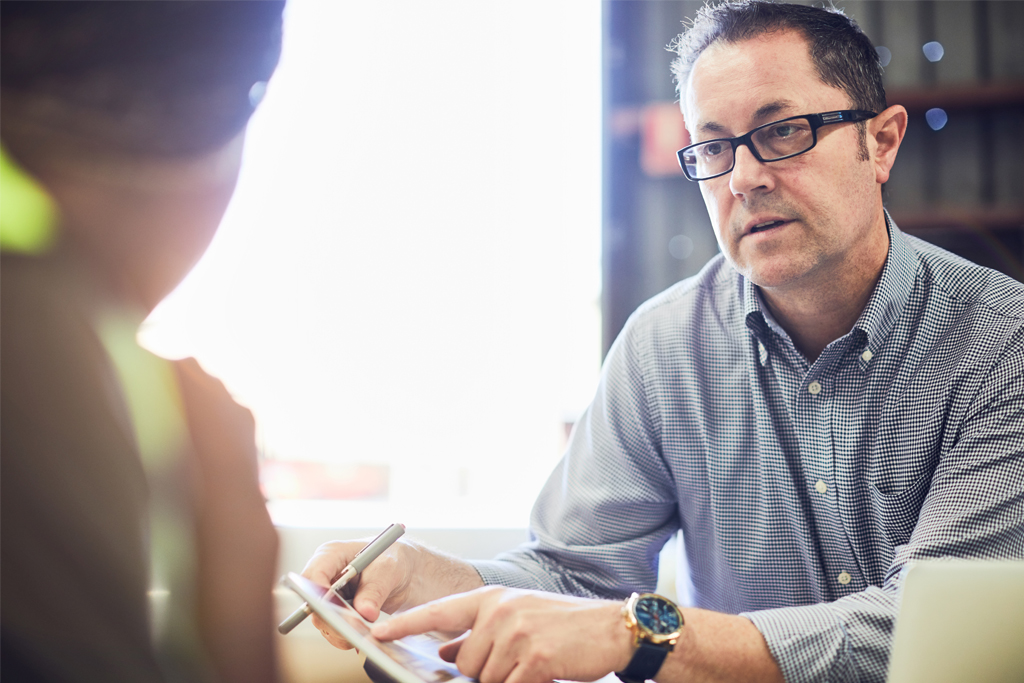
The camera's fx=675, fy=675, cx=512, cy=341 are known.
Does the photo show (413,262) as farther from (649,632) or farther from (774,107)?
(649,632)

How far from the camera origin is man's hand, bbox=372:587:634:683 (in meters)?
0.55

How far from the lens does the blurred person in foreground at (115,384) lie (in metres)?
0.83

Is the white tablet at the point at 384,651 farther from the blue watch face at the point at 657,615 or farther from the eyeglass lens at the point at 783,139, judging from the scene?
the eyeglass lens at the point at 783,139

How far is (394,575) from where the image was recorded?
0.74 m

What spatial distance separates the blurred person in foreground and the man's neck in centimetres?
95

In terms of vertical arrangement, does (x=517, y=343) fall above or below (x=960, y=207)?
below

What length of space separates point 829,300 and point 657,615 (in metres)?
0.59

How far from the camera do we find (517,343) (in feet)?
7.20

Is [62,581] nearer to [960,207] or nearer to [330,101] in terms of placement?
[330,101]

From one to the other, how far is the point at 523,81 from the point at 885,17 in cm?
133

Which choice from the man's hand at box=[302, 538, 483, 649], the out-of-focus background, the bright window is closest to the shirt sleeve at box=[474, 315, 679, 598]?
the man's hand at box=[302, 538, 483, 649]

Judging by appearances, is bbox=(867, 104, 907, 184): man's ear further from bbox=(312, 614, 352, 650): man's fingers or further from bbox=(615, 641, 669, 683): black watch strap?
bbox=(312, 614, 352, 650): man's fingers

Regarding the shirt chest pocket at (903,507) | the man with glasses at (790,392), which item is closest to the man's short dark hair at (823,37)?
the man with glasses at (790,392)

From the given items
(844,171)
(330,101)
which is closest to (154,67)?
(330,101)
